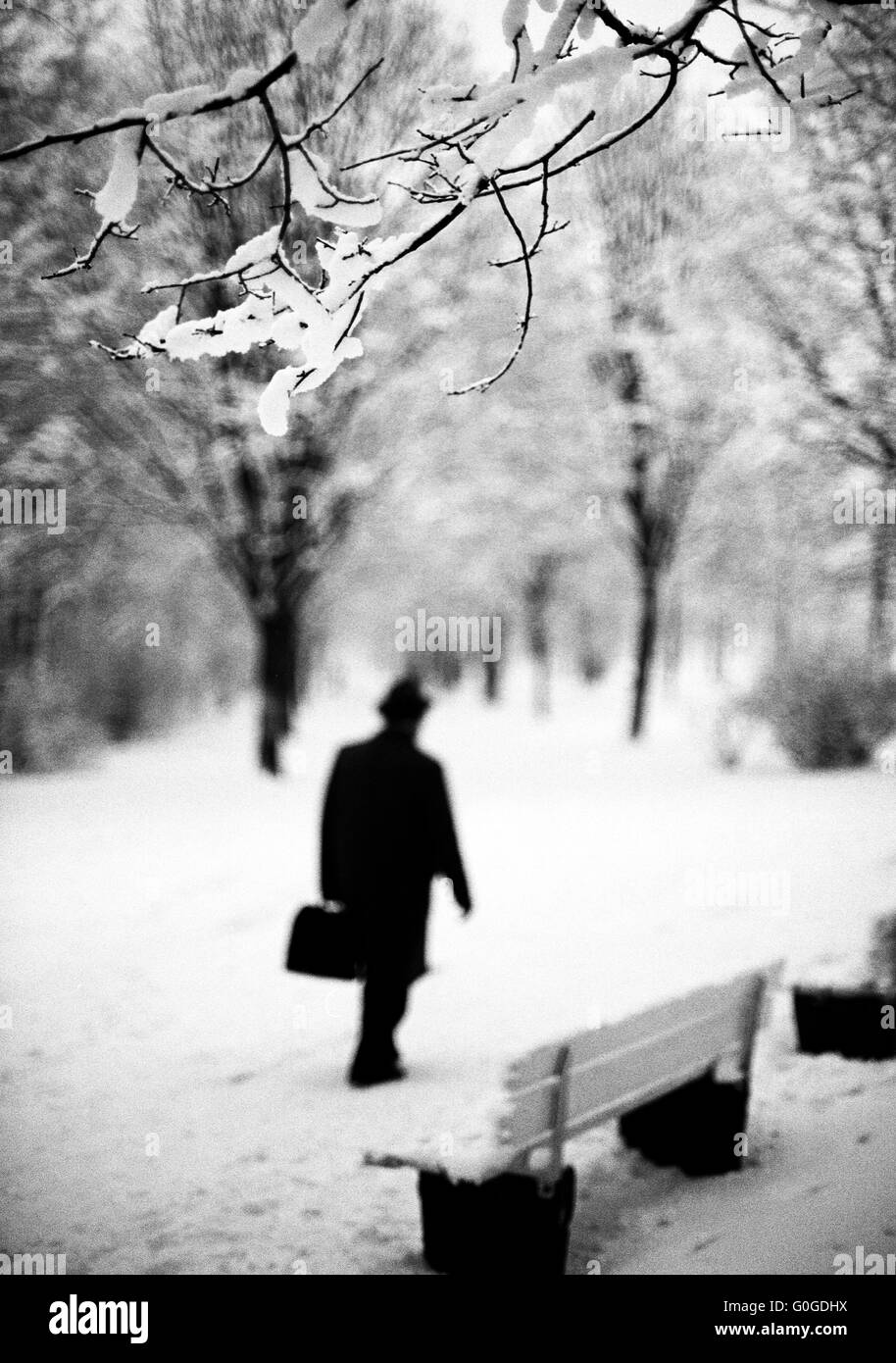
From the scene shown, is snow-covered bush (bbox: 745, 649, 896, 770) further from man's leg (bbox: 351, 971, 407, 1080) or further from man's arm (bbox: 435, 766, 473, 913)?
man's leg (bbox: 351, 971, 407, 1080)

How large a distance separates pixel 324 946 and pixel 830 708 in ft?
32.1

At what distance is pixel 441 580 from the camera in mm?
24031

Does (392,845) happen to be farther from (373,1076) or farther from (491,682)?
(491,682)

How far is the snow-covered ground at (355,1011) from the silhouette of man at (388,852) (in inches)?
19.1

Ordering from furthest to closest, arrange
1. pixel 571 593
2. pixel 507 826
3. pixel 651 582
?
pixel 571 593 < pixel 651 582 < pixel 507 826

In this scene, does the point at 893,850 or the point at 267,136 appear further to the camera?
the point at 893,850

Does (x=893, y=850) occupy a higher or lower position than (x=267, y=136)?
lower

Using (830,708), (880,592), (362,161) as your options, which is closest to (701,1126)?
(362,161)

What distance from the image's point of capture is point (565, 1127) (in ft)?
8.98

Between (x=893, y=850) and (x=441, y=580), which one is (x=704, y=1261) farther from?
(x=441, y=580)

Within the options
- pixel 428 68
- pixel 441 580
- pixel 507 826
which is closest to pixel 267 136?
pixel 428 68

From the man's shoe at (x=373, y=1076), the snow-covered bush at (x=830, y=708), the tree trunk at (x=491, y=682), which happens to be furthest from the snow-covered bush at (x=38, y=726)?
the tree trunk at (x=491, y=682)

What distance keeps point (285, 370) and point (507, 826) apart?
7733 mm

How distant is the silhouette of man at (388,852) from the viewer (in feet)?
13.0
